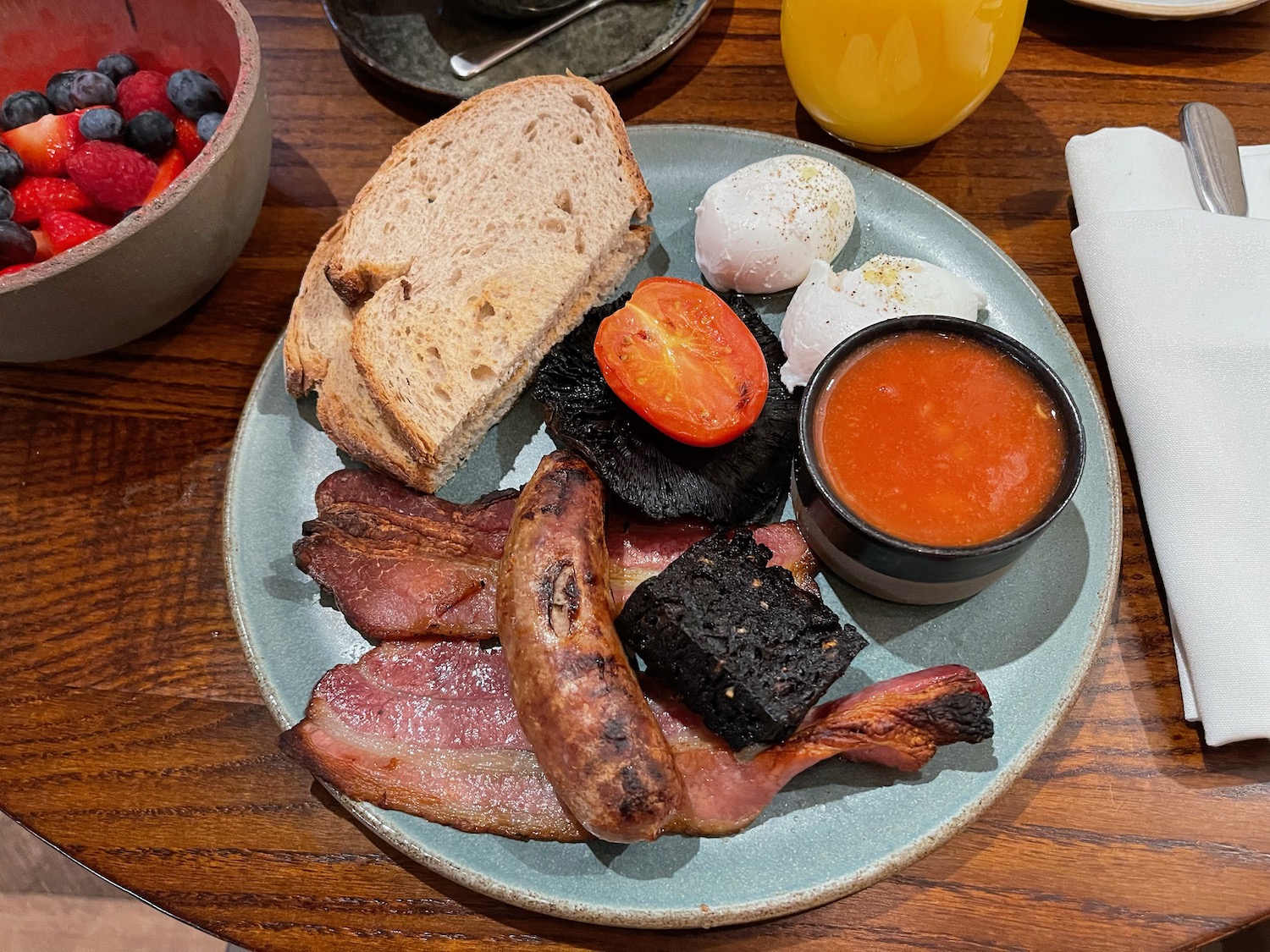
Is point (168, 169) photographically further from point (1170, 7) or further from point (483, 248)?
point (1170, 7)

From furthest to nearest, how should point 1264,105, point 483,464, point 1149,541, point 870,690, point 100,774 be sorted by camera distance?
point 1264,105, point 483,464, point 1149,541, point 100,774, point 870,690

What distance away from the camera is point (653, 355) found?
172 centimetres

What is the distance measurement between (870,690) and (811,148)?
4.31ft

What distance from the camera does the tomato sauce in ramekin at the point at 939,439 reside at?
5.02 feet

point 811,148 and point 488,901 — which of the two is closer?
point 488,901

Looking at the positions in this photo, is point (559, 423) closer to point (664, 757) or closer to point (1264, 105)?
point (664, 757)

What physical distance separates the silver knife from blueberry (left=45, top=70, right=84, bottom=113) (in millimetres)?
2605

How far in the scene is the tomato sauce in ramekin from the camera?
1.53m

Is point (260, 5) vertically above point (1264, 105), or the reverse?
point (260, 5)

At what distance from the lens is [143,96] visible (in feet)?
6.53

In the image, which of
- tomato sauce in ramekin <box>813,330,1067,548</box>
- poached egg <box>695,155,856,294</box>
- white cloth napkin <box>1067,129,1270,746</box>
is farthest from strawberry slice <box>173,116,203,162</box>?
white cloth napkin <box>1067,129,1270,746</box>

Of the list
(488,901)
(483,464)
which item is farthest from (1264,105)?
(488,901)

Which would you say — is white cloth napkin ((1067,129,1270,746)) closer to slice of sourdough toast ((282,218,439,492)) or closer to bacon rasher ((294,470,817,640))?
bacon rasher ((294,470,817,640))

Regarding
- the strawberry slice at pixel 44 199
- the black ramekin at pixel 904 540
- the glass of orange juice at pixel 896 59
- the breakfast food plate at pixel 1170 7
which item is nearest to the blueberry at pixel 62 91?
the strawberry slice at pixel 44 199
